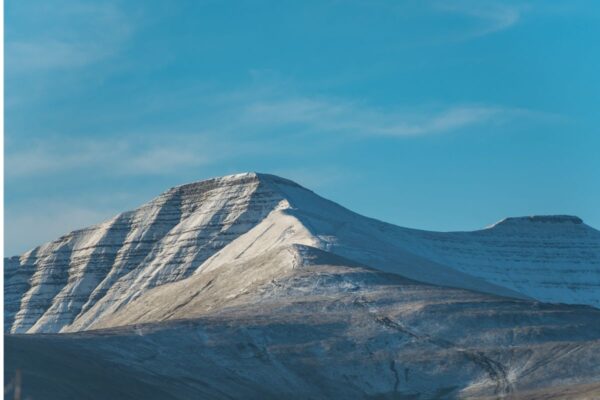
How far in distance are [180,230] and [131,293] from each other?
43.4 feet

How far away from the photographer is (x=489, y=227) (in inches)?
6629

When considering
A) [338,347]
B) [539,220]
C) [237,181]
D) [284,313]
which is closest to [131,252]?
Result: [237,181]

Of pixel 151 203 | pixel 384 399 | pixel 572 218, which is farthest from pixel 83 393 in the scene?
pixel 572 218

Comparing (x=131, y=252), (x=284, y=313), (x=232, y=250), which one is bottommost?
(x=284, y=313)

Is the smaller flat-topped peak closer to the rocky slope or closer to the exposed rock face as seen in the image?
the exposed rock face

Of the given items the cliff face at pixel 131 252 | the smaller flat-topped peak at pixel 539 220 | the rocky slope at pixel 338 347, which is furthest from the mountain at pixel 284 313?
the smaller flat-topped peak at pixel 539 220

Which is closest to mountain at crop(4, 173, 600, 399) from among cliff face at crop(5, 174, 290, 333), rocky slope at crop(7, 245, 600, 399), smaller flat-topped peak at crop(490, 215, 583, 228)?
rocky slope at crop(7, 245, 600, 399)

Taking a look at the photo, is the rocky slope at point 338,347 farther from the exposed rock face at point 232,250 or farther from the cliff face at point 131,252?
the cliff face at point 131,252

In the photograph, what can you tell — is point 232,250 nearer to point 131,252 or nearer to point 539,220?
point 131,252

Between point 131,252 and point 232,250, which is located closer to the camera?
point 232,250

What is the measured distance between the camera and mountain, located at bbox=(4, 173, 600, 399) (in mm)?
73062

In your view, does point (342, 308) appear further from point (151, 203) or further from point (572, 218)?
point (572, 218)

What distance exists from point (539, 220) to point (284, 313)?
9109 centimetres

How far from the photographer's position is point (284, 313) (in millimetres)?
87312
